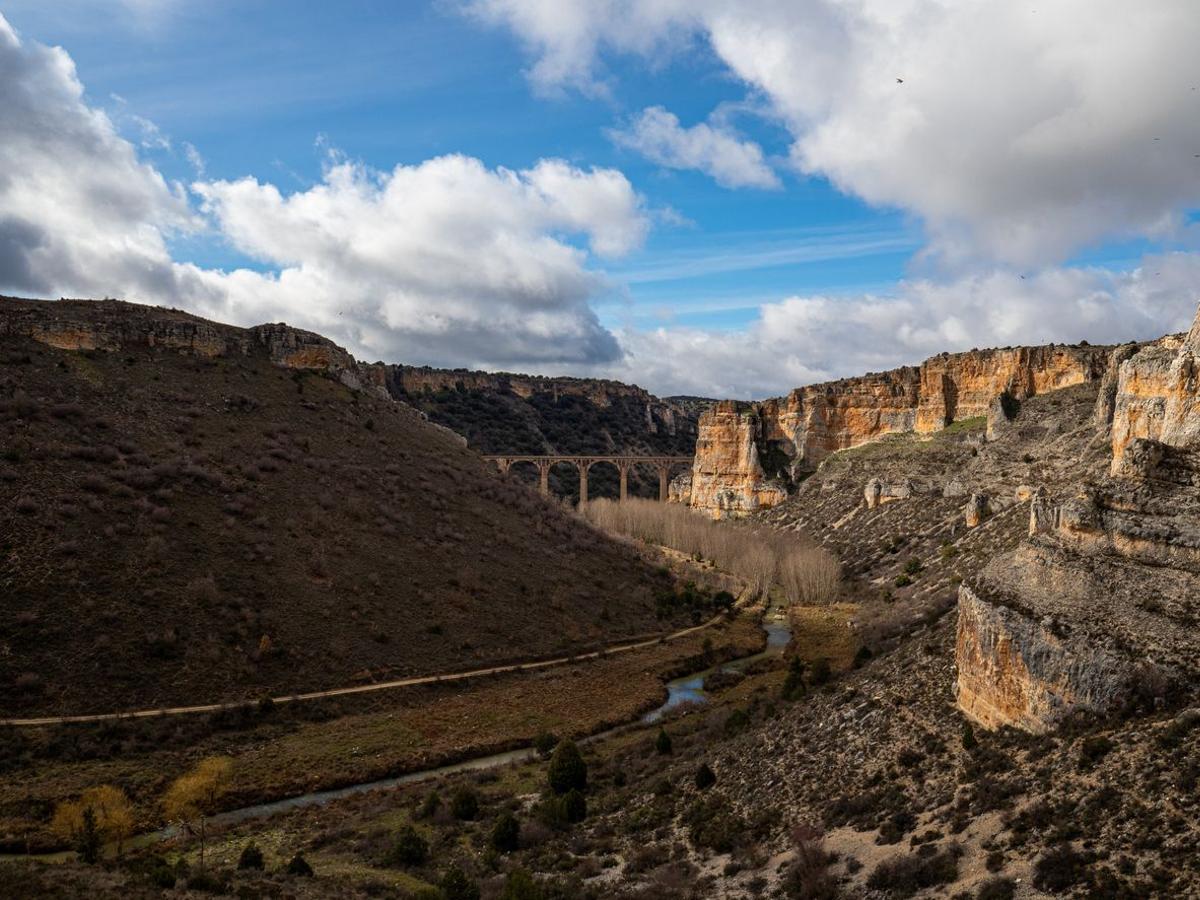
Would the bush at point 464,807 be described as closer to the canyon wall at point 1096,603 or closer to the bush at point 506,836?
the bush at point 506,836

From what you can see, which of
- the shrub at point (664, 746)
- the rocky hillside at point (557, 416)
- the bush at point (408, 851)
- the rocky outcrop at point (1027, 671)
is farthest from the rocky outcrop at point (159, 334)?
the rocky outcrop at point (1027, 671)

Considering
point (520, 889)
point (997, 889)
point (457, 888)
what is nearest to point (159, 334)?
point (457, 888)

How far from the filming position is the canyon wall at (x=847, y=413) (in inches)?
2657

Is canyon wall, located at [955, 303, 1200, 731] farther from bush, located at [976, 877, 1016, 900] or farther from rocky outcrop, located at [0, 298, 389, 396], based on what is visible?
rocky outcrop, located at [0, 298, 389, 396]

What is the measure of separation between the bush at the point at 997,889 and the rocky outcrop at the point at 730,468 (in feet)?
261

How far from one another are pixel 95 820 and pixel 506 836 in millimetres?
11886

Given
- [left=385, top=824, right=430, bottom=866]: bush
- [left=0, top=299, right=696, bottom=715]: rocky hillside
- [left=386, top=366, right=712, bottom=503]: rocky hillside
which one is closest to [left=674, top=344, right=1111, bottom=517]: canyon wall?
[left=386, top=366, right=712, bottom=503]: rocky hillside

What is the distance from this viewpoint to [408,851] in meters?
21.7

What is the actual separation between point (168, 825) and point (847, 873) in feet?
69.8

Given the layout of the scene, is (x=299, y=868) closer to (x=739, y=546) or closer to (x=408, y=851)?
(x=408, y=851)

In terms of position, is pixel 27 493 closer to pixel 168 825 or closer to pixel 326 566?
pixel 326 566

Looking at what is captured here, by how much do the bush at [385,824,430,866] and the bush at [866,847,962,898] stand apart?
12.9m

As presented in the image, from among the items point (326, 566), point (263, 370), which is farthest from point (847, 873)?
point (263, 370)

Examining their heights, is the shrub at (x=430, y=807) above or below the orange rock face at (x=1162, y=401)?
below
